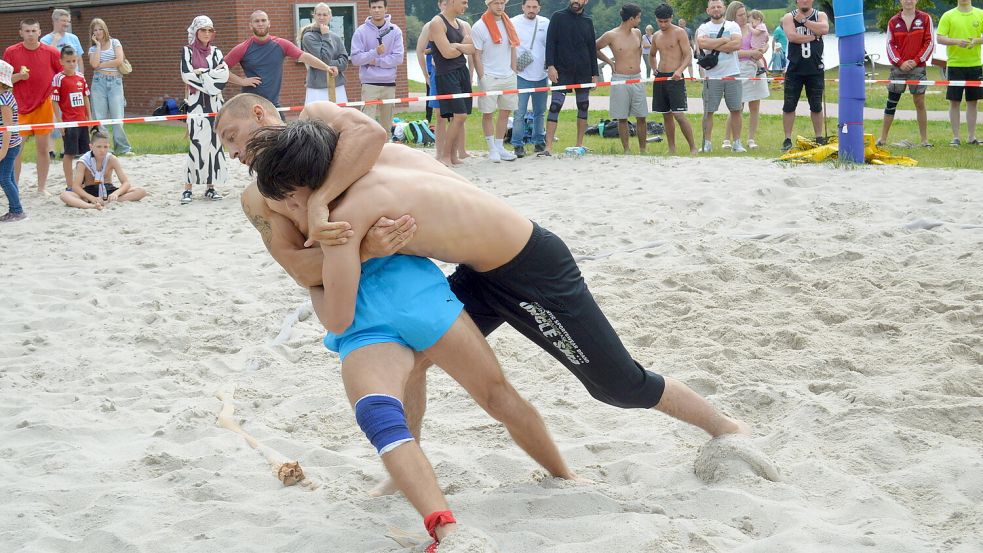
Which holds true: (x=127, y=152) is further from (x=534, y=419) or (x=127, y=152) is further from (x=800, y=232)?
(x=534, y=419)

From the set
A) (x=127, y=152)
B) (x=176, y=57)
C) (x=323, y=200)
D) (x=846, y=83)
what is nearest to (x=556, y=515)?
(x=323, y=200)

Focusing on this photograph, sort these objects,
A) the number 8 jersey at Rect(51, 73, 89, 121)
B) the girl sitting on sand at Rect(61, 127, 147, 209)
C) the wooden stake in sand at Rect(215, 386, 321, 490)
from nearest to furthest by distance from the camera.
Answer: the wooden stake in sand at Rect(215, 386, 321, 490), the girl sitting on sand at Rect(61, 127, 147, 209), the number 8 jersey at Rect(51, 73, 89, 121)

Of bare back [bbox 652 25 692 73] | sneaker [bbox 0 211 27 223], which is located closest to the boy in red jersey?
sneaker [bbox 0 211 27 223]

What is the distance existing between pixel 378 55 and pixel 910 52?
6197 mm

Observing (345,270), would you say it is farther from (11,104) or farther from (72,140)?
(72,140)

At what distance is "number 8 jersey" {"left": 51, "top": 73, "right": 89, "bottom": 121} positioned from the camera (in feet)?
34.2

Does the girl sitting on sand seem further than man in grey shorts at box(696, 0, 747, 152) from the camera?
No

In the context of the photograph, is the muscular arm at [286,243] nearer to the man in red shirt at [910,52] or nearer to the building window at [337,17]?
the man in red shirt at [910,52]

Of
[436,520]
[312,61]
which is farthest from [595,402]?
[312,61]

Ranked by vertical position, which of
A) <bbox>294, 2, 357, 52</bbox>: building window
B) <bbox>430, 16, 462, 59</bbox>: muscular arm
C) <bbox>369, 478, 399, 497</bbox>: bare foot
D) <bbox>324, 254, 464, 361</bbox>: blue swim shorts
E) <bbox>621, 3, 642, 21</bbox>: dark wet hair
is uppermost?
<bbox>294, 2, 357, 52</bbox>: building window

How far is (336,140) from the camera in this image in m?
3.04

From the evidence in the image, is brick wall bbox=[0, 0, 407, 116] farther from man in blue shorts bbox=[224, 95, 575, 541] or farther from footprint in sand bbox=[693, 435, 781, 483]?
footprint in sand bbox=[693, 435, 781, 483]

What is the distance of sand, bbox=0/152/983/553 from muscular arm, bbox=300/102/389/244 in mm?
1068

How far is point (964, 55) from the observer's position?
1138 centimetres
